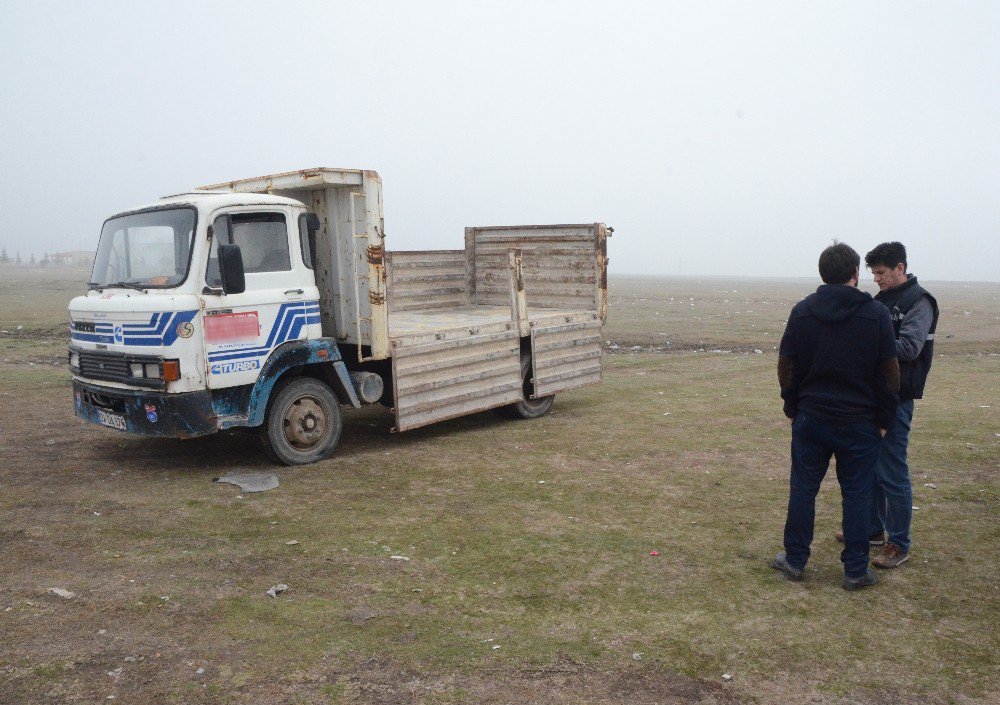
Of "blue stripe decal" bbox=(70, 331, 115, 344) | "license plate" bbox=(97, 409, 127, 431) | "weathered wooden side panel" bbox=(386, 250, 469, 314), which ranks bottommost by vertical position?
"license plate" bbox=(97, 409, 127, 431)

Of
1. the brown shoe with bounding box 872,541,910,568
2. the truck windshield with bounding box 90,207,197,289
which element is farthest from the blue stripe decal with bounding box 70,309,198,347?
the brown shoe with bounding box 872,541,910,568

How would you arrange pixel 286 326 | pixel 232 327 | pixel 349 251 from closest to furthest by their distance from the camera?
pixel 232 327
pixel 286 326
pixel 349 251

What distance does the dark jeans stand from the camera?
4473 millimetres

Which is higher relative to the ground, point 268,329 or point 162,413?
point 268,329

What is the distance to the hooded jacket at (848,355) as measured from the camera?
4.38 m

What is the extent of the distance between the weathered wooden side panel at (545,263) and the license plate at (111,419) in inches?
214

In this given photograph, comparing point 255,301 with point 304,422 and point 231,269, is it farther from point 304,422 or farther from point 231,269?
point 304,422

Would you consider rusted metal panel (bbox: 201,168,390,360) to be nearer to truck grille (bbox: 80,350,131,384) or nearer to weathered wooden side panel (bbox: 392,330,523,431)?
weathered wooden side panel (bbox: 392,330,523,431)

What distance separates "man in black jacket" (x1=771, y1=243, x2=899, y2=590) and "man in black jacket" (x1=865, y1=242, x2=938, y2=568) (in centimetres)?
23

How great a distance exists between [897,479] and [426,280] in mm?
7074

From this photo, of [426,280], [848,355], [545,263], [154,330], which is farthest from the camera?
[426,280]

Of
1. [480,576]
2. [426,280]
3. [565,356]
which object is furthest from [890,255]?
[426,280]

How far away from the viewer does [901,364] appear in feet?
15.2

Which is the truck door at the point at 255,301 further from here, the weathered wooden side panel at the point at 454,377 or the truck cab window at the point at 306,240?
the weathered wooden side panel at the point at 454,377
